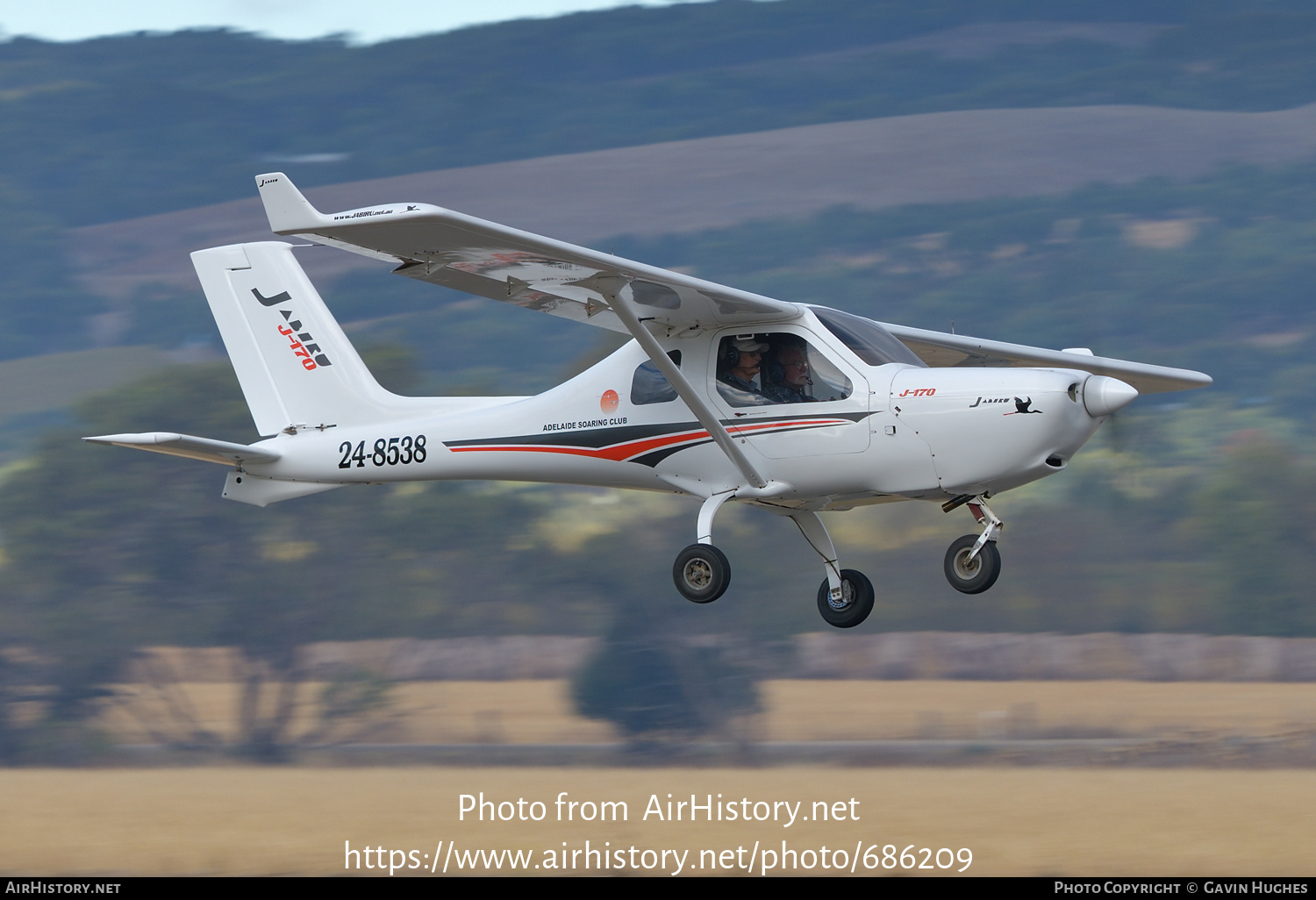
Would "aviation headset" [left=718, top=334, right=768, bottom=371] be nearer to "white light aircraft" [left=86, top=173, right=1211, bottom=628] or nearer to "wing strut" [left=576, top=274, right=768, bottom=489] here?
"white light aircraft" [left=86, top=173, right=1211, bottom=628]

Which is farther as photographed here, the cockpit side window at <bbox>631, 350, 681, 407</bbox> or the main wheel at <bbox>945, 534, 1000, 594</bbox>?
the cockpit side window at <bbox>631, 350, 681, 407</bbox>

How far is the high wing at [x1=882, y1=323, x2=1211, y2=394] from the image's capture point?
13258 millimetres

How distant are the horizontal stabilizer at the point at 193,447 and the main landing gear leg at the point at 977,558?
5893 mm

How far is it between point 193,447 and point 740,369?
463 cm

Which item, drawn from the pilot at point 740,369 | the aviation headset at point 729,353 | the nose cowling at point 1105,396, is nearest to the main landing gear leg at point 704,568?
the pilot at point 740,369

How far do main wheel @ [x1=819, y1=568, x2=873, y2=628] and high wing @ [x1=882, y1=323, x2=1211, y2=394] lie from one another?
223cm

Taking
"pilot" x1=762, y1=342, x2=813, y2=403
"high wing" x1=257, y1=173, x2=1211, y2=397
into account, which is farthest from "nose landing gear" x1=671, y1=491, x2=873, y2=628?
"high wing" x1=257, y1=173, x2=1211, y2=397

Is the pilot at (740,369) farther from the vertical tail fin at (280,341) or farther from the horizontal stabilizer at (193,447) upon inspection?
the horizontal stabilizer at (193,447)

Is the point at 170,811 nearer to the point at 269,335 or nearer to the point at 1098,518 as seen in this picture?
the point at 269,335

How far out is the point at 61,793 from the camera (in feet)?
150

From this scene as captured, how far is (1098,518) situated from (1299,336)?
38175 mm

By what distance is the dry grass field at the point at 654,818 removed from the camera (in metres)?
32.6

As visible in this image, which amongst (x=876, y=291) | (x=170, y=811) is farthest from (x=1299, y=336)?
(x=170, y=811)

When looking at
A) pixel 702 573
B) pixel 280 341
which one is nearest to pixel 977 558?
pixel 702 573
